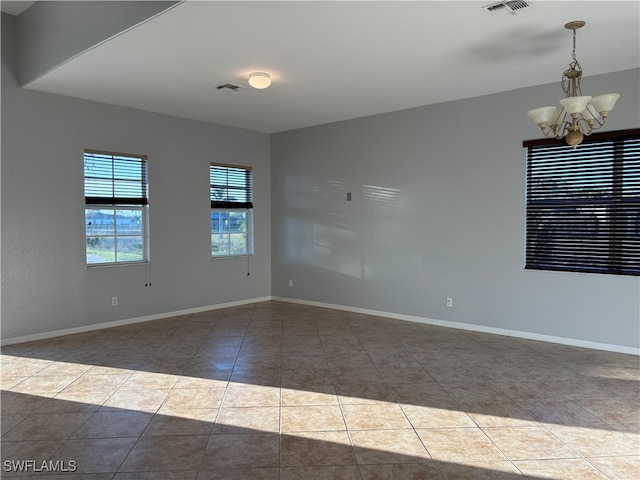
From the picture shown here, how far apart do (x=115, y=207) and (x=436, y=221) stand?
4.13 m

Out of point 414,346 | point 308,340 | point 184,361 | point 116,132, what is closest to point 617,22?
point 414,346

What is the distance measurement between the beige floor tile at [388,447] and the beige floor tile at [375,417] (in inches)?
2.6

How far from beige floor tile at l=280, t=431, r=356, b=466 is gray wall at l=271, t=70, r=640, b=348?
3187mm

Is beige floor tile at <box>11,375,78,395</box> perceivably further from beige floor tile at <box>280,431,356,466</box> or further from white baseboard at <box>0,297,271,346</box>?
beige floor tile at <box>280,431,356,466</box>

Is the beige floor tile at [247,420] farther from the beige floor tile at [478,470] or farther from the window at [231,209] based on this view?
the window at [231,209]

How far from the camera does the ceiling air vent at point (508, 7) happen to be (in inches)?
116

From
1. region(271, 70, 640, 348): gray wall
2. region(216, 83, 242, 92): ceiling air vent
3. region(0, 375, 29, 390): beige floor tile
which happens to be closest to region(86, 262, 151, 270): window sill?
region(0, 375, 29, 390): beige floor tile

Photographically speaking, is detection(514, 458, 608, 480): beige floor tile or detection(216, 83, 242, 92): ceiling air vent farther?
detection(216, 83, 242, 92): ceiling air vent

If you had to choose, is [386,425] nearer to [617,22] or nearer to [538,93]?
[617,22]

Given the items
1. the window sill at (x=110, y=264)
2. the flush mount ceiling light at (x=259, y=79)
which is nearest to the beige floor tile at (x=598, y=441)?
the flush mount ceiling light at (x=259, y=79)

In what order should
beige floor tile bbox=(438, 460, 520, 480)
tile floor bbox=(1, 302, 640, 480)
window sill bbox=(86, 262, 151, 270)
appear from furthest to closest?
window sill bbox=(86, 262, 151, 270), tile floor bbox=(1, 302, 640, 480), beige floor tile bbox=(438, 460, 520, 480)

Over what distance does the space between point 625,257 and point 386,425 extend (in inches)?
127

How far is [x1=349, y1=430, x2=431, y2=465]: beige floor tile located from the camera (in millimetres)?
2426

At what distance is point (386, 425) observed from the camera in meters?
2.81
